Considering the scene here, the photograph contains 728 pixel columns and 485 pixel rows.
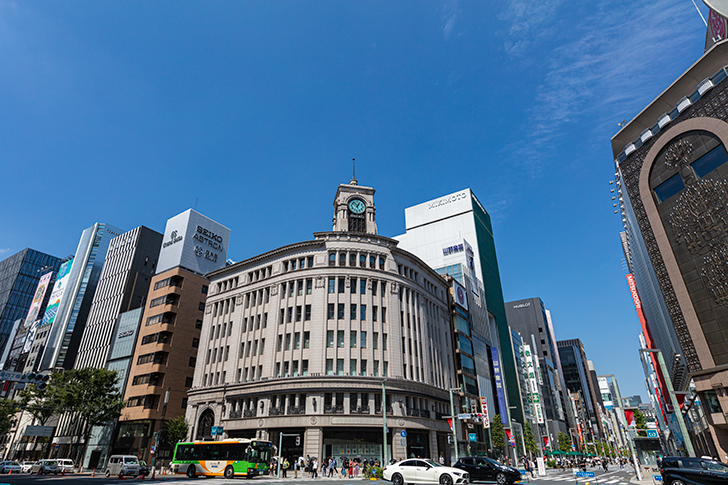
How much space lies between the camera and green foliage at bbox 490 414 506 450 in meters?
63.7

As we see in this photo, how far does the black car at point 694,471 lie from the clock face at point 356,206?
49.5 m

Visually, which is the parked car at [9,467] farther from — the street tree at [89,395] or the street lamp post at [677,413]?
the street lamp post at [677,413]

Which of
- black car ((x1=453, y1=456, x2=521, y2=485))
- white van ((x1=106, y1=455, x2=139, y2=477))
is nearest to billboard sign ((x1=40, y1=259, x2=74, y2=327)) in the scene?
white van ((x1=106, y1=455, x2=139, y2=477))

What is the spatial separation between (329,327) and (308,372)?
5747 millimetres

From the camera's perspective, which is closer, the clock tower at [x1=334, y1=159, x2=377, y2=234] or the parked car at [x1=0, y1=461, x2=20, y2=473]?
the parked car at [x1=0, y1=461, x2=20, y2=473]

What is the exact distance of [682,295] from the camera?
38406mm

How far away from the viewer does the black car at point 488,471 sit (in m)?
24.0

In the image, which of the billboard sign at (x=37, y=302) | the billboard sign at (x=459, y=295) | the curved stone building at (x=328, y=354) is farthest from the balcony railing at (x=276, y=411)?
the billboard sign at (x=37, y=302)

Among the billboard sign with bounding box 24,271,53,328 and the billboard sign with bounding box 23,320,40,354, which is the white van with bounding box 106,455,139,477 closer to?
the billboard sign with bounding box 23,320,40,354

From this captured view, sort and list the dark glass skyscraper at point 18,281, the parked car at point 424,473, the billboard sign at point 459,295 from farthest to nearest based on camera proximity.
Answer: the dark glass skyscraper at point 18,281, the billboard sign at point 459,295, the parked car at point 424,473

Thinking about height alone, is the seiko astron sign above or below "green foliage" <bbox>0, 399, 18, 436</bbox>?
above

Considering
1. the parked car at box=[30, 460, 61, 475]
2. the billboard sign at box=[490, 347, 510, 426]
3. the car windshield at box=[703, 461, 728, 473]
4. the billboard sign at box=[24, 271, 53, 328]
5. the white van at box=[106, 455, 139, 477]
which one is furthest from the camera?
the billboard sign at box=[24, 271, 53, 328]

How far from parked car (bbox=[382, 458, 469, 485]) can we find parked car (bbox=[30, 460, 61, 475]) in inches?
1660

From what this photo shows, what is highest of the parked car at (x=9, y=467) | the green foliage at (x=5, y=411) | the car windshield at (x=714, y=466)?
the green foliage at (x=5, y=411)
